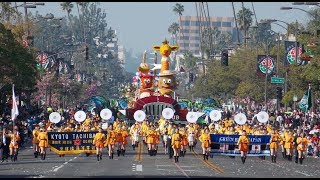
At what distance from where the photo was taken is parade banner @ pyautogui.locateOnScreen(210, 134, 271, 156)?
5525cm

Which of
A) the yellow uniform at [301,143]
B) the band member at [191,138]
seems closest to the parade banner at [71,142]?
the band member at [191,138]

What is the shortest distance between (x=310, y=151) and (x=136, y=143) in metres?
9.39

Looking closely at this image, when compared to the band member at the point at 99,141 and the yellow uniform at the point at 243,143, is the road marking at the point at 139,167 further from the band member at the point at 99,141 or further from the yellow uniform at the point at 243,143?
the yellow uniform at the point at 243,143

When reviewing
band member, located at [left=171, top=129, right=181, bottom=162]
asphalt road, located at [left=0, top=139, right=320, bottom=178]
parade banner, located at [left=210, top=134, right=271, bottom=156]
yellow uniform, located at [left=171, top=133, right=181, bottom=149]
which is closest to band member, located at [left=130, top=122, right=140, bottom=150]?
asphalt road, located at [left=0, top=139, right=320, bottom=178]

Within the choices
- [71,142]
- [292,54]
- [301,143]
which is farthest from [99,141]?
[292,54]

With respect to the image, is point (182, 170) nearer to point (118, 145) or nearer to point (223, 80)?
point (118, 145)

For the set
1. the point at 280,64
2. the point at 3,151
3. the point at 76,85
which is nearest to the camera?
the point at 3,151

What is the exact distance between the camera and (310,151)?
64000 millimetres

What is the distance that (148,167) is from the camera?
45.8 m

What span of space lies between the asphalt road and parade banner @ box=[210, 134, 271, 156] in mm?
503

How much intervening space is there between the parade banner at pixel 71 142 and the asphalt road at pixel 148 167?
486 mm

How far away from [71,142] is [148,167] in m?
10.1

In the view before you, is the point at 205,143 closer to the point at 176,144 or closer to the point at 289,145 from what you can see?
the point at 176,144

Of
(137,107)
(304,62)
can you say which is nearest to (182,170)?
(304,62)
